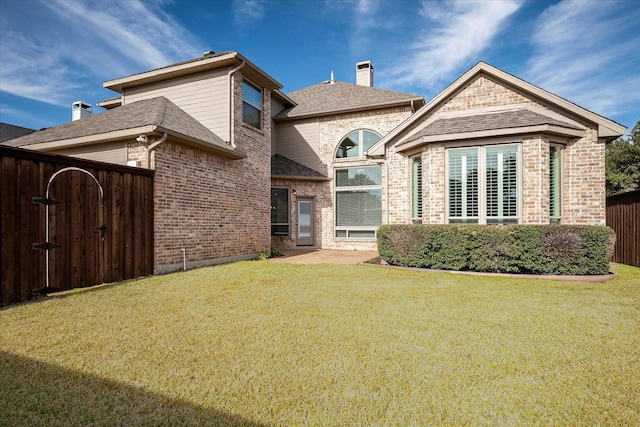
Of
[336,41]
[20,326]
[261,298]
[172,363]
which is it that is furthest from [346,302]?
[336,41]

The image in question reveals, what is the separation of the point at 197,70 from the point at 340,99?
7.22 meters

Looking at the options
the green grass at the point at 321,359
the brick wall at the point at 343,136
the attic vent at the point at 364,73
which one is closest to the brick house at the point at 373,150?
the brick wall at the point at 343,136

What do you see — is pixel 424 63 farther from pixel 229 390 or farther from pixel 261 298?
pixel 229 390

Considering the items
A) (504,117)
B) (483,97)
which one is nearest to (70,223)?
(504,117)

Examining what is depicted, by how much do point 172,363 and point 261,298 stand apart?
2.54 metres

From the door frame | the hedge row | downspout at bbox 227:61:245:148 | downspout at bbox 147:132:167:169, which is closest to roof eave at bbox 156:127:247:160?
downspout at bbox 147:132:167:169

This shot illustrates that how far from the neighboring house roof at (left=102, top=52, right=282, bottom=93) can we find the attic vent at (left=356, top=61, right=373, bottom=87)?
696 centimetres

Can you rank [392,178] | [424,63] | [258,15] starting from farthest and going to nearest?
[424,63] → [258,15] → [392,178]

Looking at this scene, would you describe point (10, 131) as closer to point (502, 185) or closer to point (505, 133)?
point (505, 133)

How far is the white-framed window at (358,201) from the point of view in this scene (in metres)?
14.2

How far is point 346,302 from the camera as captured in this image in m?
5.17

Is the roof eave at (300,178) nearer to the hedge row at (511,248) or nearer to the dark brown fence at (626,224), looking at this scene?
the hedge row at (511,248)

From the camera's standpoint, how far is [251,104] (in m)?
11.2

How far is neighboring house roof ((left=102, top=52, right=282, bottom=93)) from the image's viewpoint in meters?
9.77
